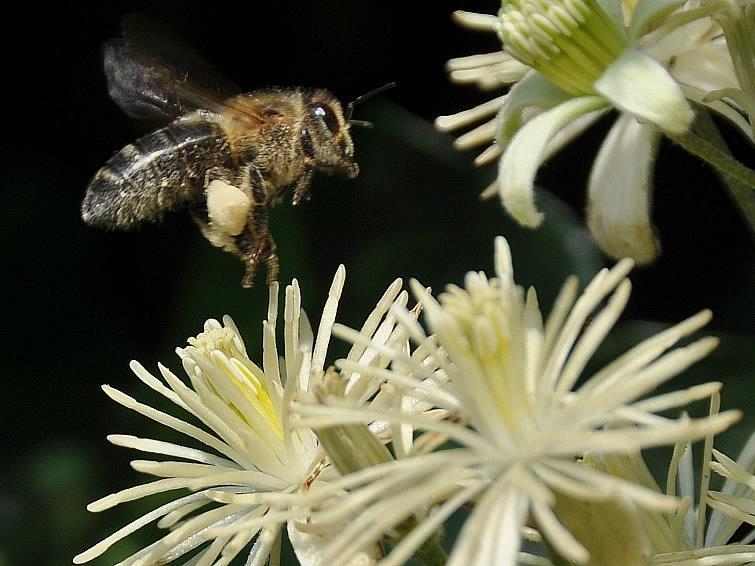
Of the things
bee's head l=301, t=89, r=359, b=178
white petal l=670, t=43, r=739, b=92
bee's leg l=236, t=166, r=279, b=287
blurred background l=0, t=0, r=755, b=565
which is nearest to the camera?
white petal l=670, t=43, r=739, b=92

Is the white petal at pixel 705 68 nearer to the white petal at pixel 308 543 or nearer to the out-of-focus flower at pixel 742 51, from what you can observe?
the out-of-focus flower at pixel 742 51

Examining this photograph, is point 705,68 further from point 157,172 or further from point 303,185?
point 157,172

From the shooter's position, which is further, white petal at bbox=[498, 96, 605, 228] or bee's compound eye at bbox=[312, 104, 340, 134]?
bee's compound eye at bbox=[312, 104, 340, 134]

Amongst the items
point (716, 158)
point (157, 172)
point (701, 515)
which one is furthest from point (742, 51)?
point (157, 172)

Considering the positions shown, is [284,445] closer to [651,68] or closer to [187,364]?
[187,364]

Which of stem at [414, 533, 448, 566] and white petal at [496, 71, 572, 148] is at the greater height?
white petal at [496, 71, 572, 148]

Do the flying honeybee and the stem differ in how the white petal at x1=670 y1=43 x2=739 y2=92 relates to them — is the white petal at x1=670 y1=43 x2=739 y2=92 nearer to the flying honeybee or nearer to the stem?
the flying honeybee

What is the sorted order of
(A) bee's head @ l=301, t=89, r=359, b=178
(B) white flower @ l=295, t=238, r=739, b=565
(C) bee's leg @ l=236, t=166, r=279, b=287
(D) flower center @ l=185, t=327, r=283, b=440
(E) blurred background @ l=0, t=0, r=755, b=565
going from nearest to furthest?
1. (B) white flower @ l=295, t=238, r=739, b=565
2. (D) flower center @ l=185, t=327, r=283, b=440
3. (C) bee's leg @ l=236, t=166, r=279, b=287
4. (A) bee's head @ l=301, t=89, r=359, b=178
5. (E) blurred background @ l=0, t=0, r=755, b=565

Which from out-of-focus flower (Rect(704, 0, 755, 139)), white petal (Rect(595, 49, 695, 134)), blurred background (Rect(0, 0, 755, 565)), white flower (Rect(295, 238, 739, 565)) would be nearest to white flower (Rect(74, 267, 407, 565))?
white flower (Rect(295, 238, 739, 565))
